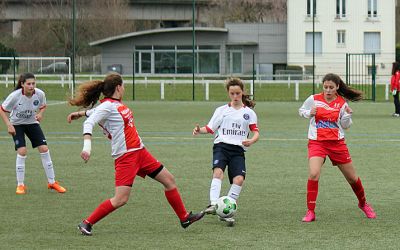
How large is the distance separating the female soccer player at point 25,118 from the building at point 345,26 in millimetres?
53856

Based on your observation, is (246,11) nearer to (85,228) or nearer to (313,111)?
(313,111)

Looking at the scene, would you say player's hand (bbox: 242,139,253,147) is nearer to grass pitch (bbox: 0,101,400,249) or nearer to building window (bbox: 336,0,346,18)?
grass pitch (bbox: 0,101,400,249)

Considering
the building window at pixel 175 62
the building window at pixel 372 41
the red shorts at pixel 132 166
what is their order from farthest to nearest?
the building window at pixel 372 41
the building window at pixel 175 62
the red shorts at pixel 132 166

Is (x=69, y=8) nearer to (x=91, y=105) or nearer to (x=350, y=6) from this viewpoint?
(x=350, y=6)

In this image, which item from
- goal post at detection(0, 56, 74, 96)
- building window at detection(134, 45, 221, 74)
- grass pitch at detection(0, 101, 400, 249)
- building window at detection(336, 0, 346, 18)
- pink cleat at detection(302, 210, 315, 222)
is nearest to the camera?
grass pitch at detection(0, 101, 400, 249)

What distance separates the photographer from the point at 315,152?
35.9 feet

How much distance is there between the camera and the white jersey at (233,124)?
10961 millimetres

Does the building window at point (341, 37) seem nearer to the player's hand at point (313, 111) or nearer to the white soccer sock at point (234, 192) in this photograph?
the player's hand at point (313, 111)

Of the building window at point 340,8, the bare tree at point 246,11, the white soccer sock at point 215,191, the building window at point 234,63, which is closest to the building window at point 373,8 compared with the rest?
the building window at point 340,8

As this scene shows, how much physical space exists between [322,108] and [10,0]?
60.8 meters

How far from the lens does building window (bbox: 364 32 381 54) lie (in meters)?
67.2

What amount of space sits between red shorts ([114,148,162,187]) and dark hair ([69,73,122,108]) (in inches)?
25.5

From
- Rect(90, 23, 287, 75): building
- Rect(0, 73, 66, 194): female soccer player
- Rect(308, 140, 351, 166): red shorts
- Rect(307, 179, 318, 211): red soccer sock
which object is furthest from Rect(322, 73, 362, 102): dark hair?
Rect(90, 23, 287, 75): building

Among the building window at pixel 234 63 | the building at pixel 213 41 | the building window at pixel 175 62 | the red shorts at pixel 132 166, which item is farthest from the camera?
the building at pixel 213 41
